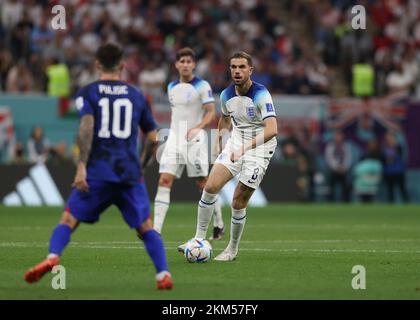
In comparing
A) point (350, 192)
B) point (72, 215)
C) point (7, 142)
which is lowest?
point (350, 192)

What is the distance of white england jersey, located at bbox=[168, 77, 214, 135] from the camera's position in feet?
53.1

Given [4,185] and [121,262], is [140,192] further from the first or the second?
[4,185]

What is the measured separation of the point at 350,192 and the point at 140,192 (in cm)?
1986

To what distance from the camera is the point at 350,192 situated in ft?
96.0

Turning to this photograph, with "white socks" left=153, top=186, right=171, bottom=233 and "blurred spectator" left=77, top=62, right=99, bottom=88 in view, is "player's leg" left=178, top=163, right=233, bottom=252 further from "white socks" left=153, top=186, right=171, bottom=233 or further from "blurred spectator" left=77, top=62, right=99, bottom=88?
"blurred spectator" left=77, top=62, right=99, bottom=88

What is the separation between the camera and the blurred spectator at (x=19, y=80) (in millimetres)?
27719

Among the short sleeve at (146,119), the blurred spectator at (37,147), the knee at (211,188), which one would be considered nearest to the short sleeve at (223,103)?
the knee at (211,188)

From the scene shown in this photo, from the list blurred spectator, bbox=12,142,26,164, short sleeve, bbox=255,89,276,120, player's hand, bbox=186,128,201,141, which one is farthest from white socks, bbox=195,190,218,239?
blurred spectator, bbox=12,142,26,164

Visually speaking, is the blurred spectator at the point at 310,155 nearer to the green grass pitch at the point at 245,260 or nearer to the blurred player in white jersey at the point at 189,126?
the green grass pitch at the point at 245,260

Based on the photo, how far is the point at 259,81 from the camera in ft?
96.1

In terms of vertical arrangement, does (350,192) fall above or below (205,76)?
below

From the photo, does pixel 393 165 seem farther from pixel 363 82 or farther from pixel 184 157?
pixel 184 157
